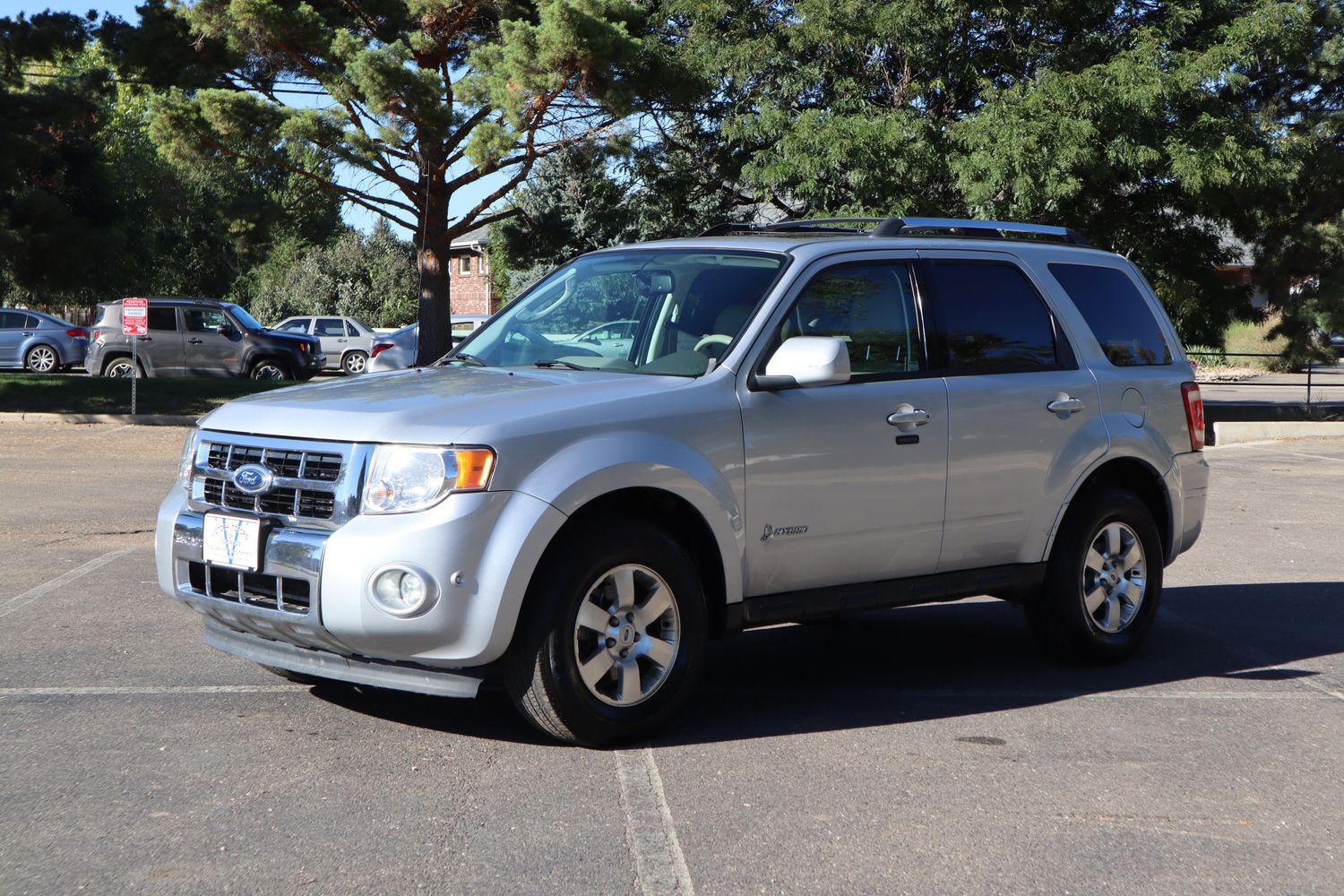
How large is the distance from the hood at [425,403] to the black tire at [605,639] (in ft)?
1.63

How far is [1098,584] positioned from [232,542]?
3.93m

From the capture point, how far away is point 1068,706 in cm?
608

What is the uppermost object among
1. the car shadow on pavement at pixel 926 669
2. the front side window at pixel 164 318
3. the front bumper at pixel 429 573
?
the front side window at pixel 164 318

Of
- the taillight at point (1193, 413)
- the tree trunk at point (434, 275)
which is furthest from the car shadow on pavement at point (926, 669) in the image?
the tree trunk at point (434, 275)

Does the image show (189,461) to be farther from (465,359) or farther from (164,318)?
(164,318)

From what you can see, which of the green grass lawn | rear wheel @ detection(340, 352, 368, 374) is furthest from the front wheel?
rear wheel @ detection(340, 352, 368, 374)

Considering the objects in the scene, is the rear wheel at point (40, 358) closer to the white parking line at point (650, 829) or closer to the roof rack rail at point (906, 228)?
the roof rack rail at point (906, 228)

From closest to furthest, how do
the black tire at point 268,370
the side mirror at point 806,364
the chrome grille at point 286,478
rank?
the chrome grille at point 286,478 < the side mirror at point 806,364 < the black tire at point 268,370

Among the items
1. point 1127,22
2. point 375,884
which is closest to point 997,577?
point 375,884

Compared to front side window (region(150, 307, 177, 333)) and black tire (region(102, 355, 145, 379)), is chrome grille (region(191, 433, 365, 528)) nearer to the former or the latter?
front side window (region(150, 307, 177, 333))

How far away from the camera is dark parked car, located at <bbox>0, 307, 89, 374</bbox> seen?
3469cm

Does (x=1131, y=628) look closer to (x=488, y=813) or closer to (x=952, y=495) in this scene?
(x=952, y=495)

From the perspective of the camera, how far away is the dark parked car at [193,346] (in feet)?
96.9

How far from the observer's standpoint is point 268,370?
30281 mm
